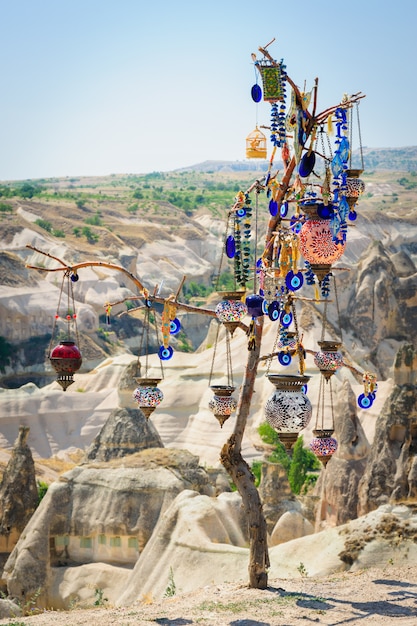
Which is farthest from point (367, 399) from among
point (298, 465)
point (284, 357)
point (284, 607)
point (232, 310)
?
point (298, 465)

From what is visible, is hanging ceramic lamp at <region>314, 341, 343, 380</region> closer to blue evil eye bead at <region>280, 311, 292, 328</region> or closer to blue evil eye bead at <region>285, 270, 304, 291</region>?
blue evil eye bead at <region>280, 311, 292, 328</region>

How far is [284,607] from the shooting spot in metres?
11.6

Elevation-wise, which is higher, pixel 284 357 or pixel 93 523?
pixel 284 357

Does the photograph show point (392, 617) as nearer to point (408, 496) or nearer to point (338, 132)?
point (338, 132)

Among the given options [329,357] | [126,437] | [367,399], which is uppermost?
[329,357]

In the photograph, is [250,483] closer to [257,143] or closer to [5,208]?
[257,143]

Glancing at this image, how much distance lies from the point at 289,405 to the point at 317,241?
170 centimetres

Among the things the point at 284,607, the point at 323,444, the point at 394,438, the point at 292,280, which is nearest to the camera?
the point at 284,607

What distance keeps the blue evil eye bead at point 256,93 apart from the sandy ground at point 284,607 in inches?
207

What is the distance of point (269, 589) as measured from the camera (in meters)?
12.7

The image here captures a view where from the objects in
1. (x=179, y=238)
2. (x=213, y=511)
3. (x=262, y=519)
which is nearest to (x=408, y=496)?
(x=213, y=511)

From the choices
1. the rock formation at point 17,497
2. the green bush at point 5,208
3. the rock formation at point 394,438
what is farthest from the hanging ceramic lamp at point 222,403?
the green bush at point 5,208

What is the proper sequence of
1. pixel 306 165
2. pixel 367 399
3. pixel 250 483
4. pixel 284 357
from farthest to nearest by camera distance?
pixel 367 399 → pixel 250 483 → pixel 284 357 → pixel 306 165

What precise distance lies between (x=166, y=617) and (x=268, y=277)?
3562 mm
